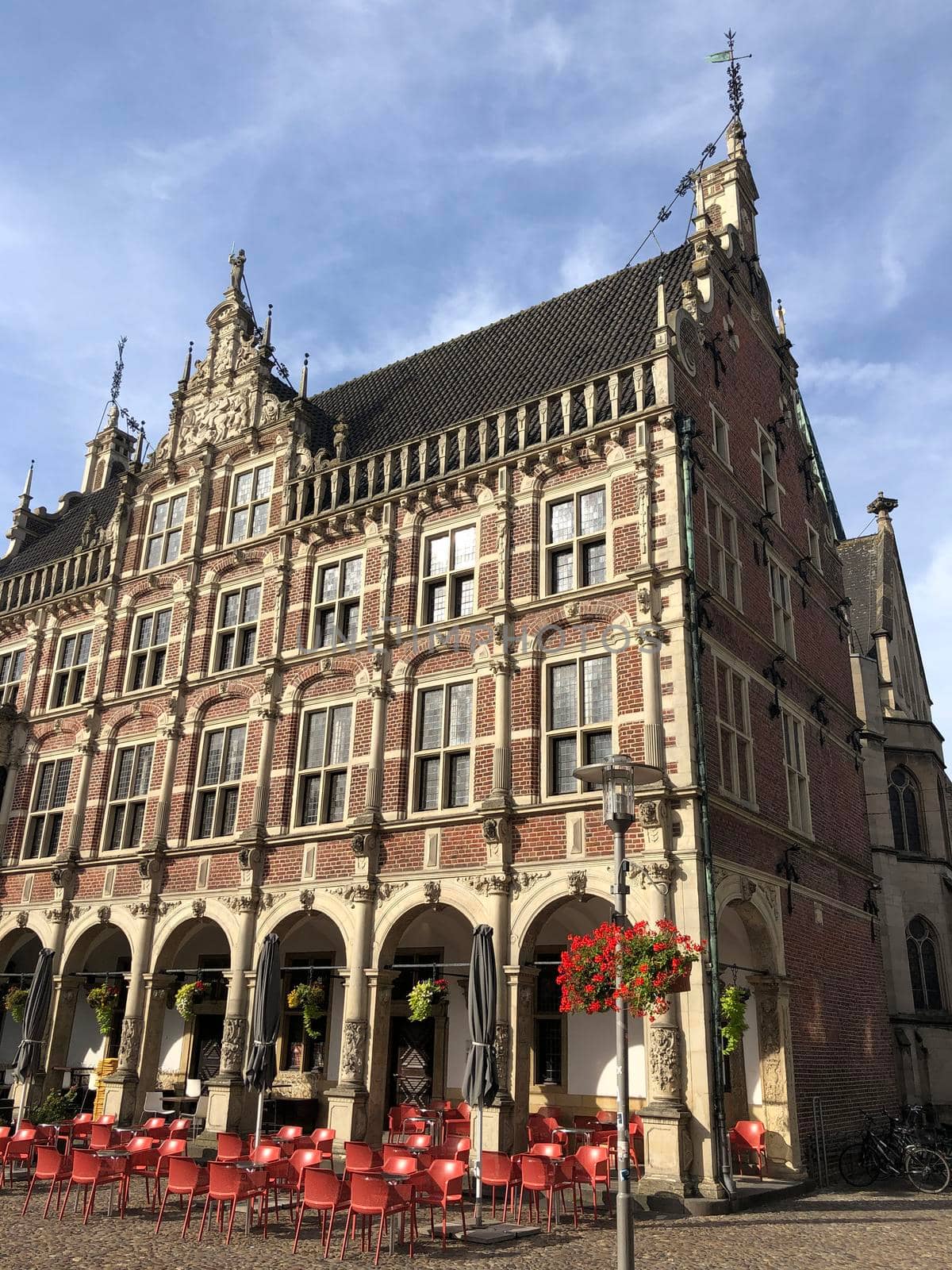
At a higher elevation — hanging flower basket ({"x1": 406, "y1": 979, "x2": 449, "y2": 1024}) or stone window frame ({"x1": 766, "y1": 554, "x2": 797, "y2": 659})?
stone window frame ({"x1": 766, "y1": 554, "x2": 797, "y2": 659})

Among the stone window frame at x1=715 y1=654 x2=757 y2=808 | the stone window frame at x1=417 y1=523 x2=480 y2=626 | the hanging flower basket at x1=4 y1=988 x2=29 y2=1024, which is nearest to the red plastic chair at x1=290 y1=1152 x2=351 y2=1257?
the stone window frame at x1=715 y1=654 x2=757 y2=808

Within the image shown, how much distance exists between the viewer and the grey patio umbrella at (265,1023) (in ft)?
56.2

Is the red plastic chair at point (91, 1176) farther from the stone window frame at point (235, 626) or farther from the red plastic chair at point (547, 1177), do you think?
the stone window frame at point (235, 626)

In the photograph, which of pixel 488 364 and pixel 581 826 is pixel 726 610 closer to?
pixel 581 826

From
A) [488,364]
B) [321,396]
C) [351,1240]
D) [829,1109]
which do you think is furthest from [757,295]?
[351,1240]

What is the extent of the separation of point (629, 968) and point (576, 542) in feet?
29.7

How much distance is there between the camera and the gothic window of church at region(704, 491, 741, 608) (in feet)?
63.2

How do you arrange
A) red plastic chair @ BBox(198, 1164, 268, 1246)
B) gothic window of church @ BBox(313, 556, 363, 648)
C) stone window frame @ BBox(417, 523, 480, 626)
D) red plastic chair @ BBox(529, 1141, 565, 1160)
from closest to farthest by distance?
red plastic chair @ BBox(198, 1164, 268, 1246), red plastic chair @ BBox(529, 1141, 565, 1160), stone window frame @ BBox(417, 523, 480, 626), gothic window of church @ BBox(313, 556, 363, 648)

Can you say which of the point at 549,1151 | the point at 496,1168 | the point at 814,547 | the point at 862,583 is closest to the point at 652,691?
the point at 549,1151

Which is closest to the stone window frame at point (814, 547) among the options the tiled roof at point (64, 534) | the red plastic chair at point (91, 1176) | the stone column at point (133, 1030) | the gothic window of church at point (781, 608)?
the gothic window of church at point (781, 608)

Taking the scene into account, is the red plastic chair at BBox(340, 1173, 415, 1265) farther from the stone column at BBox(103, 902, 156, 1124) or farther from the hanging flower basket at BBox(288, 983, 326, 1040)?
the stone column at BBox(103, 902, 156, 1124)

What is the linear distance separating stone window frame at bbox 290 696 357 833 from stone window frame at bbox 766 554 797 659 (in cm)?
910

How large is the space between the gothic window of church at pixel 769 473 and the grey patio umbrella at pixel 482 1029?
1252 centimetres

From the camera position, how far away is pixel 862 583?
3256 centimetres
